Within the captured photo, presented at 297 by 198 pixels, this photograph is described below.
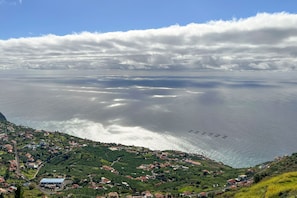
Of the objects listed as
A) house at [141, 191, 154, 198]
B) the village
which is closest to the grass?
the village

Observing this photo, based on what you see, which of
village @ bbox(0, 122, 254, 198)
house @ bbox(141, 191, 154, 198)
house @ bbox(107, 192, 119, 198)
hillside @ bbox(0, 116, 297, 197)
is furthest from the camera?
village @ bbox(0, 122, 254, 198)

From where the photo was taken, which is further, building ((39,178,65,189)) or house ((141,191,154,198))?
building ((39,178,65,189))

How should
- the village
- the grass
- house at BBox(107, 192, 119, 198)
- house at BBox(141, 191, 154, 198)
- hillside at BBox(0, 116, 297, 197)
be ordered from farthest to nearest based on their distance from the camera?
the village → hillside at BBox(0, 116, 297, 197) → house at BBox(141, 191, 154, 198) → house at BBox(107, 192, 119, 198) → the grass

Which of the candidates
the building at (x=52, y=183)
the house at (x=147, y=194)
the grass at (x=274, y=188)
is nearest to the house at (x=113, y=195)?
the house at (x=147, y=194)

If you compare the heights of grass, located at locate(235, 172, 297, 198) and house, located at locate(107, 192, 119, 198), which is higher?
grass, located at locate(235, 172, 297, 198)

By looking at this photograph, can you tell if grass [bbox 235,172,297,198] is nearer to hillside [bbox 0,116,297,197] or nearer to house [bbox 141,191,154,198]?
hillside [bbox 0,116,297,197]

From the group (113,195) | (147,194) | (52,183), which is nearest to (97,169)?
(52,183)

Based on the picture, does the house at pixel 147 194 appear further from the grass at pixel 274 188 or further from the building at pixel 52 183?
the building at pixel 52 183
